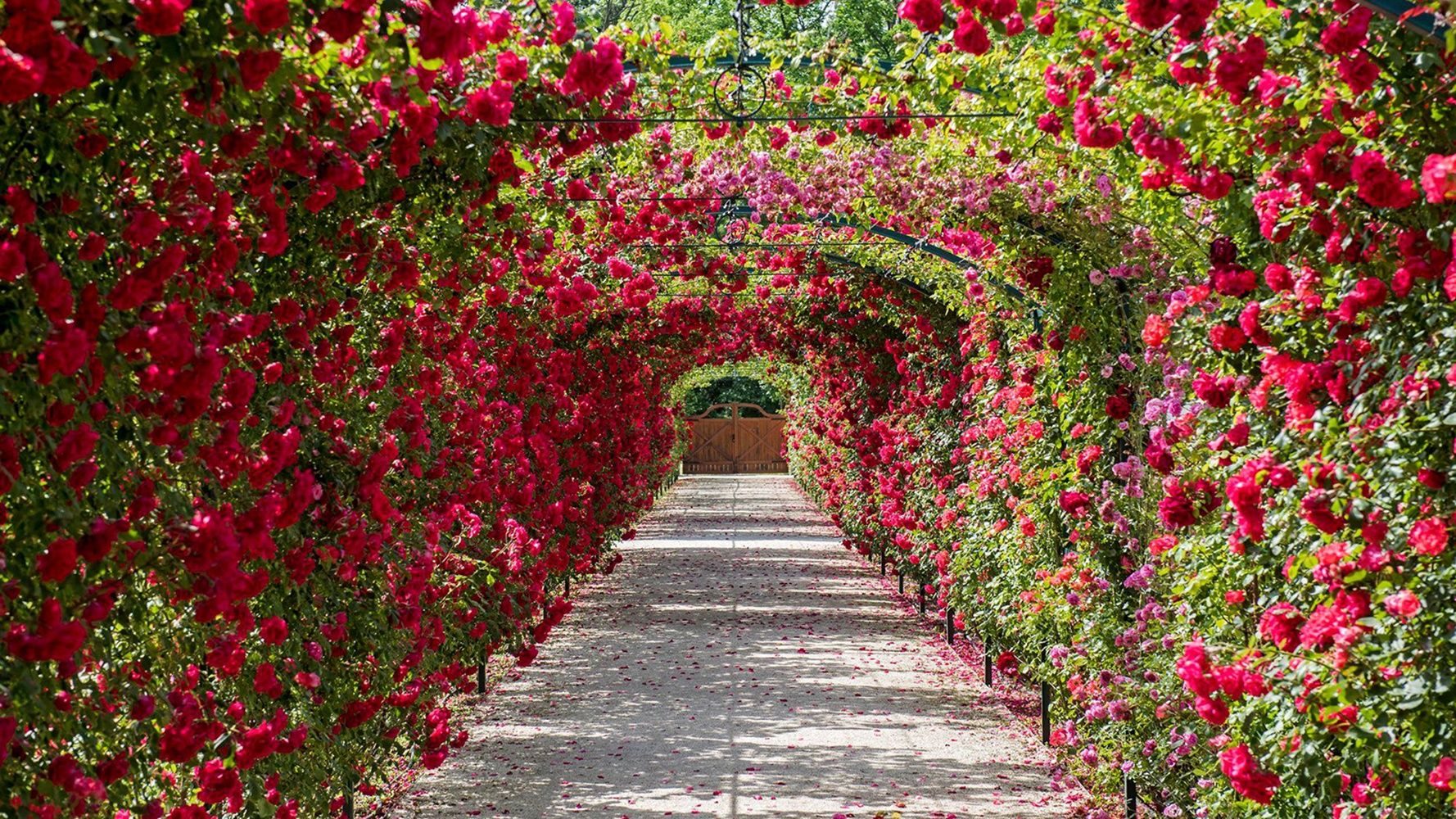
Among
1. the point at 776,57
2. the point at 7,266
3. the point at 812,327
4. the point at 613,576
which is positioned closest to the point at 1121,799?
the point at 776,57

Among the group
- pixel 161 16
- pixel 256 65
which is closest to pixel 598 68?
pixel 256 65

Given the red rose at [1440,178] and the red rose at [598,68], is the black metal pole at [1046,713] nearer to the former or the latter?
the red rose at [598,68]

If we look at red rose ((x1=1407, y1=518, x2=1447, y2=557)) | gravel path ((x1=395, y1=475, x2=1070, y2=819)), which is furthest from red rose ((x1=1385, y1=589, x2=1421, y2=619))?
gravel path ((x1=395, y1=475, x2=1070, y2=819))

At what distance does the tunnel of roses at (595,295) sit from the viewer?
2.52m

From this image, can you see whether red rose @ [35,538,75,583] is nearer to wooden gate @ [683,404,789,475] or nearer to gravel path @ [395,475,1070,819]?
gravel path @ [395,475,1070,819]

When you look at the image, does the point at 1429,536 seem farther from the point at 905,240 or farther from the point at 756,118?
the point at 905,240

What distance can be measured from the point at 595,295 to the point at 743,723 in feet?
7.75

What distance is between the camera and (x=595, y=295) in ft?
24.6

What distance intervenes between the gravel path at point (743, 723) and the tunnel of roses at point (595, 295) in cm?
51

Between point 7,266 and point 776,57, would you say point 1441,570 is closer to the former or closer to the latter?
point 7,266

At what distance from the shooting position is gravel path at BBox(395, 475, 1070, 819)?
20.8ft

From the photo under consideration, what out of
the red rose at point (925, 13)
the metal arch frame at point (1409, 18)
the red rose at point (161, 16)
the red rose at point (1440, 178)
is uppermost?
the red rose at point (925, 13)

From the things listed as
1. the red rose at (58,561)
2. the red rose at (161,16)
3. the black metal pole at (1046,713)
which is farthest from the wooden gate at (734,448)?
the red rose at (161,16)

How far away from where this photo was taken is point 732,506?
26.4 meters
